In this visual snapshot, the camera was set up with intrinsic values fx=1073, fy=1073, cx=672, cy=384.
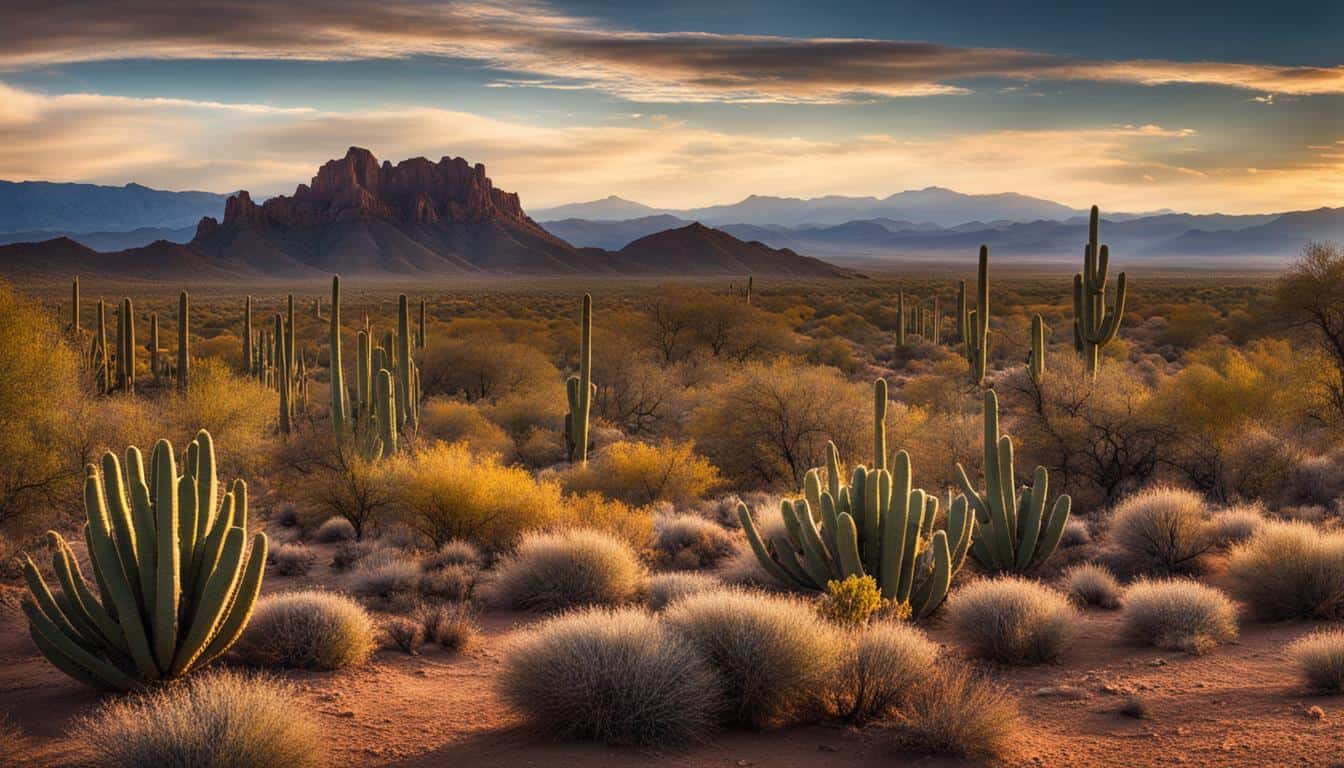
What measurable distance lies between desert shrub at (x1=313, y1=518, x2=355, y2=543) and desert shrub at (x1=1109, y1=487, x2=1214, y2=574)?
38.6ft

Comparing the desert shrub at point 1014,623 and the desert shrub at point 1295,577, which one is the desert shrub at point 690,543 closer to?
the desert shrub at point 1014,623

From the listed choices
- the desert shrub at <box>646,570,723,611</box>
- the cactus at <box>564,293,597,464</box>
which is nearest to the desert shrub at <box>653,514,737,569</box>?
the desert shrub at <box>646,570,723,611</box>

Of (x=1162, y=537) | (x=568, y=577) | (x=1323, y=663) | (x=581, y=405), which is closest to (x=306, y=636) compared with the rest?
(x=568, y=577)

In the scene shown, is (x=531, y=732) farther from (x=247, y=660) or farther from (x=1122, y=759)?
(x=1122, y=759)

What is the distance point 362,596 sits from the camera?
43.1 feet

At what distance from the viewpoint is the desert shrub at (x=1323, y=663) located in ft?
28.6

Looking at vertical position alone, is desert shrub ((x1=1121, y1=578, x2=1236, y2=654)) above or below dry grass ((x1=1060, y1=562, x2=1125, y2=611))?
above

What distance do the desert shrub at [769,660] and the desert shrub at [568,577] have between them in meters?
4.14

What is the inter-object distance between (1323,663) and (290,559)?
1262 cm

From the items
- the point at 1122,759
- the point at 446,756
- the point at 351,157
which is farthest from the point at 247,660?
the point at 351,157

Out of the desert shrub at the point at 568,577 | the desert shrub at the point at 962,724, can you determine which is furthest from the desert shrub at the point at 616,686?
the desert shrub at the point at 568,577

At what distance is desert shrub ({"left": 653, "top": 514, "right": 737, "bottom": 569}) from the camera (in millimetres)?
15023

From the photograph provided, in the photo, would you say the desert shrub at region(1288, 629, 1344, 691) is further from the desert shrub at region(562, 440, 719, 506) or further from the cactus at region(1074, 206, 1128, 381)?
the cactus at region(1074, 206, 1128, 381)

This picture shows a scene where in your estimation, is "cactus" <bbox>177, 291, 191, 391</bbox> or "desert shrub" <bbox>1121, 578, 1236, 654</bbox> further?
"cactus" <bbox>177, 291, 191, 391</bbox>
